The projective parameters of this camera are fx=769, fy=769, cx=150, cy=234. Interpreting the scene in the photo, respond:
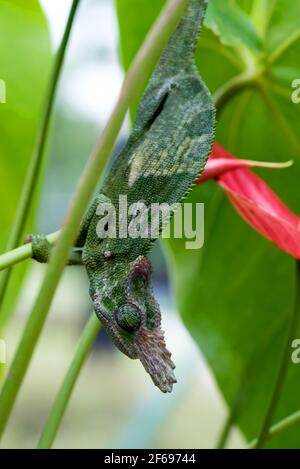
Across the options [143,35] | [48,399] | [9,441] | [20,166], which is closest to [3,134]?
[20,166]

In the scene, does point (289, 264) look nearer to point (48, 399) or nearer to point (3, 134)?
point (3, 134)

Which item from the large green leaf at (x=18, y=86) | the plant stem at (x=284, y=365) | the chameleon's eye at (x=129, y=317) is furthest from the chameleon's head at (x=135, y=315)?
the large green leaf at (x=18, y=86)

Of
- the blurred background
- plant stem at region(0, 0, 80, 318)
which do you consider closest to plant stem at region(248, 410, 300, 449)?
plant stem at region(0, 0, 80, 318)

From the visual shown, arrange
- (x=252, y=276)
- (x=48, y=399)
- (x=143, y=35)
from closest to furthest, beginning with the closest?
(x=143, y=35) → (x=252, y=276) → (x=48, y=399)

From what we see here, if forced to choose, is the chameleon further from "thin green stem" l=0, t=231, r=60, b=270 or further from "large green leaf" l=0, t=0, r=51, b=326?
"large green leaf" l=0, t=0, r=51, b=326

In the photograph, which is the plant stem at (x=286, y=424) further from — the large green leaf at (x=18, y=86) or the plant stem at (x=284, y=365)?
the large green leaf at (x=18, y=86)

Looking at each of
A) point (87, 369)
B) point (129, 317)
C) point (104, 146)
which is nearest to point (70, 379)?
point (129, 317)
